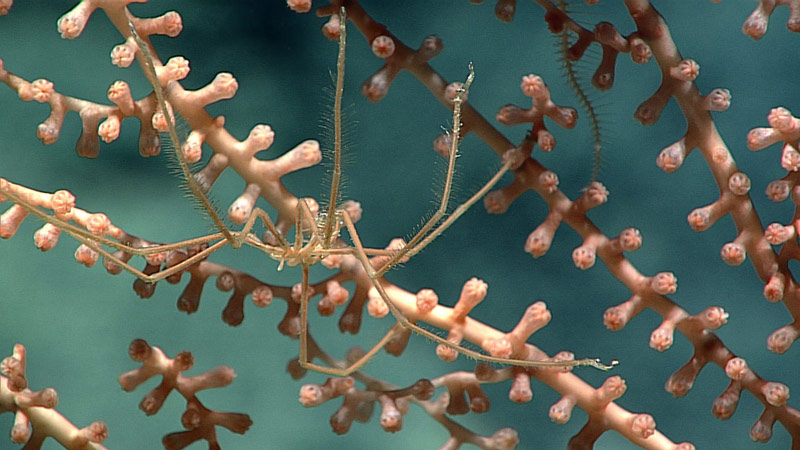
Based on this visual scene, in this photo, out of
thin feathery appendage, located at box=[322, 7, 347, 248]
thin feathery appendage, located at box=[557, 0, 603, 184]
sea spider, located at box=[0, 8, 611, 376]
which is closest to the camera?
thin feathery appendage, located at box=[322, 7, 347, 248]

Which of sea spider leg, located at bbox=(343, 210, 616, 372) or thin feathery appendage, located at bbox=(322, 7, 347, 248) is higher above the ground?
thin feathery appendage, located at bbox=(322, 7, 347, 248)

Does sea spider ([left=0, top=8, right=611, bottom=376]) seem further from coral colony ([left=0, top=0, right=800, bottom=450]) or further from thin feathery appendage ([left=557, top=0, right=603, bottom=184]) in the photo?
thin feathery appendage ([left=557, top=0, right=603, bottom=184])

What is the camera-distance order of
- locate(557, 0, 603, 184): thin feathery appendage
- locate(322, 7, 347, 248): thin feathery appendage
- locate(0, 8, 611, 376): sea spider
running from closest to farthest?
locate(322, 7, 347, 248): thin feathery appendage → locate(0, 8, 611, 376): sea spider → locate(557, 0, 603, 184): thin feathery appendage

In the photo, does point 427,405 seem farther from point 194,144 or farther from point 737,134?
point 737,134

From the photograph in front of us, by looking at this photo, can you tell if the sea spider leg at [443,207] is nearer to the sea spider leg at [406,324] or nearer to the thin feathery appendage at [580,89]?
the sea spider leg at [406,324]

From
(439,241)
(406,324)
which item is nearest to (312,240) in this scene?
(406,324)

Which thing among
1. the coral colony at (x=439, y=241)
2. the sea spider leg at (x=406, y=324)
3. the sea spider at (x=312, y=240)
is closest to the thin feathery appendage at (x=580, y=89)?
the coral colony at (x=439, y=241)

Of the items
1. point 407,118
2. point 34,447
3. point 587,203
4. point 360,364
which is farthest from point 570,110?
point 34,447

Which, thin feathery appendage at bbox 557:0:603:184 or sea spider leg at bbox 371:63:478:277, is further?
thin feathery appendage at bbox 557:0:603:184

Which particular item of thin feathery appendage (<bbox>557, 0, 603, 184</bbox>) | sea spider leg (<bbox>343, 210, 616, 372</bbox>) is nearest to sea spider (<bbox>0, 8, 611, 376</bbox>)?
sea spider leg (<bbox>343, 210, 616, 372</bbox>)
